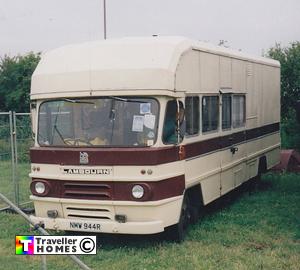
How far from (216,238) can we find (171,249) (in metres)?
0.92

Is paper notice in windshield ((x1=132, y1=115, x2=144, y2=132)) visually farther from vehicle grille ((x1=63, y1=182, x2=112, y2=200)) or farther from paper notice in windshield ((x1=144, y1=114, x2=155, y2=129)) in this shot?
vehicle grille ((x1=63, y1=182, x2=112, y2=200))

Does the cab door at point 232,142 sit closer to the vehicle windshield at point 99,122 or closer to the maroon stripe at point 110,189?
the maroon stripe at point 110,189

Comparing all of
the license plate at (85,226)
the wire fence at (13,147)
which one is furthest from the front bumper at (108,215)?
the wire fence at (13,147)

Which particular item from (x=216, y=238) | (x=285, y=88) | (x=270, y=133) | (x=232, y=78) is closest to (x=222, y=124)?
(x=232, y=78)

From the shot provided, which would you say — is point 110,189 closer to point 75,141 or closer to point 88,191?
point 88,191

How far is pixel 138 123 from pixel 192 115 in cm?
127

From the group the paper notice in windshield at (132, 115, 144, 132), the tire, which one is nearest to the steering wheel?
the paper notice in windshield at (132, 115, 144, 132)

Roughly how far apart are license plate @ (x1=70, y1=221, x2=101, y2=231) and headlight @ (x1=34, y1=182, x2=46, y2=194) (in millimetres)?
674

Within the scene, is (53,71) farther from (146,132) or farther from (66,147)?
(146,132)

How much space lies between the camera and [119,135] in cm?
841

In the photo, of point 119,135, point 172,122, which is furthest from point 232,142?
point 119,135

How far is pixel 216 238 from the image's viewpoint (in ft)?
30.0

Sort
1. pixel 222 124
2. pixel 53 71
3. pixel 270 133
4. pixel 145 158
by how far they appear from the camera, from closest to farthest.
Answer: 1. pixel 145 158
2. pixel 53 71
3. pixel 222 124
4. pixel 270 133

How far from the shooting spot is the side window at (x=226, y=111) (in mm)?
10930
